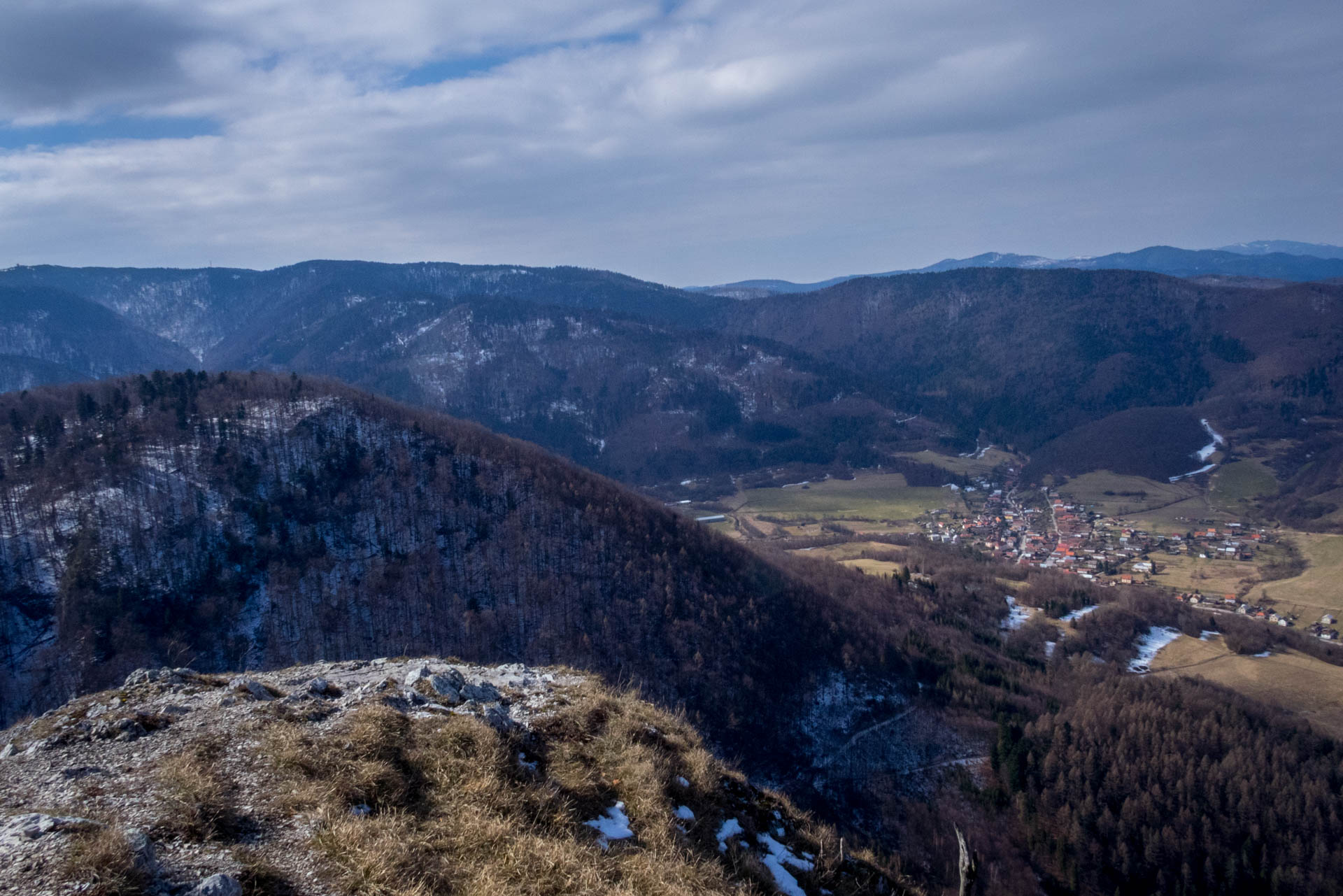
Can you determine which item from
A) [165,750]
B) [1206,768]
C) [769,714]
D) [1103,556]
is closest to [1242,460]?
A: [1103,556]

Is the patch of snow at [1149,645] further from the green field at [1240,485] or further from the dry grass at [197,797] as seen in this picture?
the green field at [1240,485]

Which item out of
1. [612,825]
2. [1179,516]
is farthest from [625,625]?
[1179,516]

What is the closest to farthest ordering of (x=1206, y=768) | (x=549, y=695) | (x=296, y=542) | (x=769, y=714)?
(x=549, y=695) < (x=1206, y=768) < (x=769, y=714) < (x=296, y=542)

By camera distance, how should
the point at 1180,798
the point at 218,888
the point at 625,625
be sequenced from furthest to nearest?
the point at 625,625 < the point at 1180,798 < the point at 218,888

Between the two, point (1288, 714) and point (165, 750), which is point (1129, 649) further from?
point (165, 750)

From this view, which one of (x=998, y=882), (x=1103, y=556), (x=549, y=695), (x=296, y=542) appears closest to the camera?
(x=549, y=695)

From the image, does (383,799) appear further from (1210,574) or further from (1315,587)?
(1315,587)
